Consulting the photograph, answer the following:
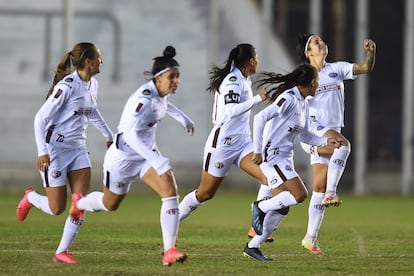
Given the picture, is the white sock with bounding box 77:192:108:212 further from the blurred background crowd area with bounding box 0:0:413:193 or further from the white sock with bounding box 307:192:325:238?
the blurred background crowd area with bounding box 0:0:413:193

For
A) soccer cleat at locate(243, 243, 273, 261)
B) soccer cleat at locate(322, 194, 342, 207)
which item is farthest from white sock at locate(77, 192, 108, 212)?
soccer cleat at locate(322, 194, 342, 207)

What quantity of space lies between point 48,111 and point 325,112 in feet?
12.9

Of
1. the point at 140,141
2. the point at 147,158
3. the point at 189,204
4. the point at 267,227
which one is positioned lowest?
the point at 267,227

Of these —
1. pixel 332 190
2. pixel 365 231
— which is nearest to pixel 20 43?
pixel 365 231

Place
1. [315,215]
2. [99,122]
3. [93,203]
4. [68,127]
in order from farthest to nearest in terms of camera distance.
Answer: [315,215]
[99,122]
[68,127]
[93,203]

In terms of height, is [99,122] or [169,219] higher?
[99,122]

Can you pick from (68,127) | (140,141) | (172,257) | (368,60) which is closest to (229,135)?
(368,60)

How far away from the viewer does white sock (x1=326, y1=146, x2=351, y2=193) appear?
15.8m

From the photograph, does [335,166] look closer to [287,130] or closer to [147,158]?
[287,130]

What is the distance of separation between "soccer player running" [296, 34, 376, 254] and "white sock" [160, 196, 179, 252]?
3.18 meters

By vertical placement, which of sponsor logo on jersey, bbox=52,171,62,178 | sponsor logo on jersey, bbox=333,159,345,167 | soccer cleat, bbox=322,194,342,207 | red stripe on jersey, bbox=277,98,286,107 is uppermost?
red stripe on jersey, bbox=277,98,286,107

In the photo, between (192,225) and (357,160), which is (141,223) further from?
(357,160)

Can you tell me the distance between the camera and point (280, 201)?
14.2m

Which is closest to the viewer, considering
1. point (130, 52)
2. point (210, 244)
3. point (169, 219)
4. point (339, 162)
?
point (169, 219)
